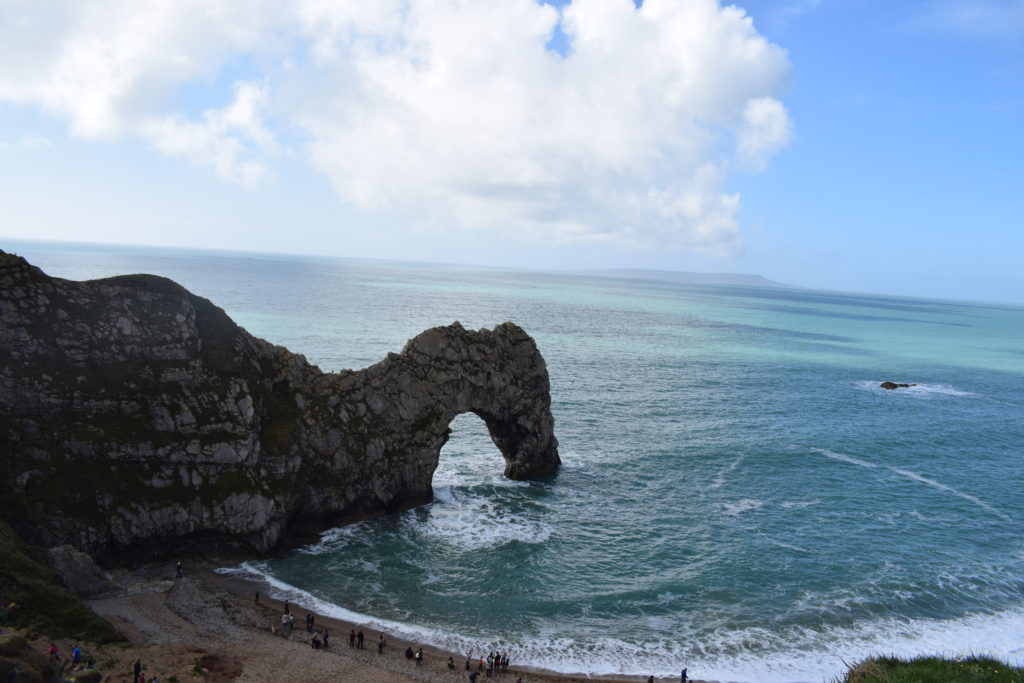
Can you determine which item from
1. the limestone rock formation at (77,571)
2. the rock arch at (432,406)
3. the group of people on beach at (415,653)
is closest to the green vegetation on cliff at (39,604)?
the limestone rock formation at (77,571)

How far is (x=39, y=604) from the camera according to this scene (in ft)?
94.5

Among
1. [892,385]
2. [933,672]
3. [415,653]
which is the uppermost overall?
[892,385]

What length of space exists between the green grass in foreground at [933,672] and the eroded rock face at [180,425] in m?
32.8

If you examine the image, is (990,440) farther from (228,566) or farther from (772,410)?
(228,566)

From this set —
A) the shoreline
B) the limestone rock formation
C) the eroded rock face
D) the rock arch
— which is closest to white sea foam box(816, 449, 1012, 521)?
the rock arch

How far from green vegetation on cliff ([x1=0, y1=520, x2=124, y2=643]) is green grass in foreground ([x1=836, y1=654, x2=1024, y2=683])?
36.3 m

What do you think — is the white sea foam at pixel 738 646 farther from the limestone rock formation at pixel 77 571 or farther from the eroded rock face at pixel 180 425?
the limestone rock formation at pixel 77 571

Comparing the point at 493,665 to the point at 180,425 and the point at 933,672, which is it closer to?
the point at 933,672

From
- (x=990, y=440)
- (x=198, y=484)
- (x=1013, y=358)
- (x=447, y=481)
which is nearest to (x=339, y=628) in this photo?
(x=198, y=484)

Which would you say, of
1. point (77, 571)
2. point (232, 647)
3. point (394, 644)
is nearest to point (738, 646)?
point (394, 644)

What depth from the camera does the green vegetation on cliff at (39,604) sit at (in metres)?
28.0

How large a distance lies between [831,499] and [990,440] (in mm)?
37426

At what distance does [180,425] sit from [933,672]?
44308mm

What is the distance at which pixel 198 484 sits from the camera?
40.0 m
